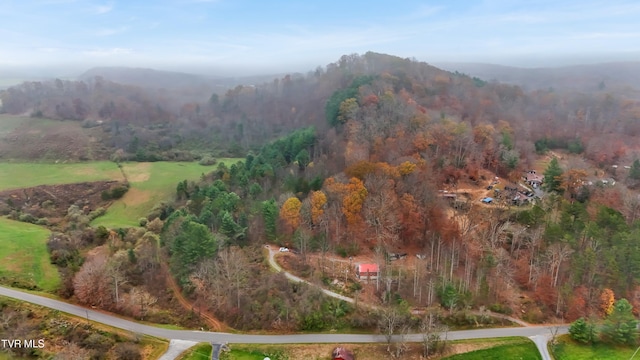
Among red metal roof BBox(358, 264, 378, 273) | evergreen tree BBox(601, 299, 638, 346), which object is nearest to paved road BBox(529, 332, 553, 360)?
evergreen tree BBox(601, 299, 638, 346)

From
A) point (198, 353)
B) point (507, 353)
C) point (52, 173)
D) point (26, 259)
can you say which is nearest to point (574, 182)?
point (507, 353)

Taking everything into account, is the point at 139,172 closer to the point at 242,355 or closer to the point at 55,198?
the point at 55,198

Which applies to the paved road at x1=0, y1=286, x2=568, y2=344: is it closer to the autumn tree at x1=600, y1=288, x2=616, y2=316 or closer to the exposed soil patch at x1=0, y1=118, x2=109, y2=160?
the autumn tree at x1=600, y1=288, x2=616, y2=316

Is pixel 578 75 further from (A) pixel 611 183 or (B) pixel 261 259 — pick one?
(B) pixel 261 259

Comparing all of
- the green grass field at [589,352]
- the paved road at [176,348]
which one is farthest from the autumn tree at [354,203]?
the green grass field at [589,352]

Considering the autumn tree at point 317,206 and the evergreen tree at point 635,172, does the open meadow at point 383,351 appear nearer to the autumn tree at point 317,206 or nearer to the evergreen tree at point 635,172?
the autumn tree at point 317,206

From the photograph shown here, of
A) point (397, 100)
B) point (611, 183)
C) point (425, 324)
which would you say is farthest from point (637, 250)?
point (397, 100)
